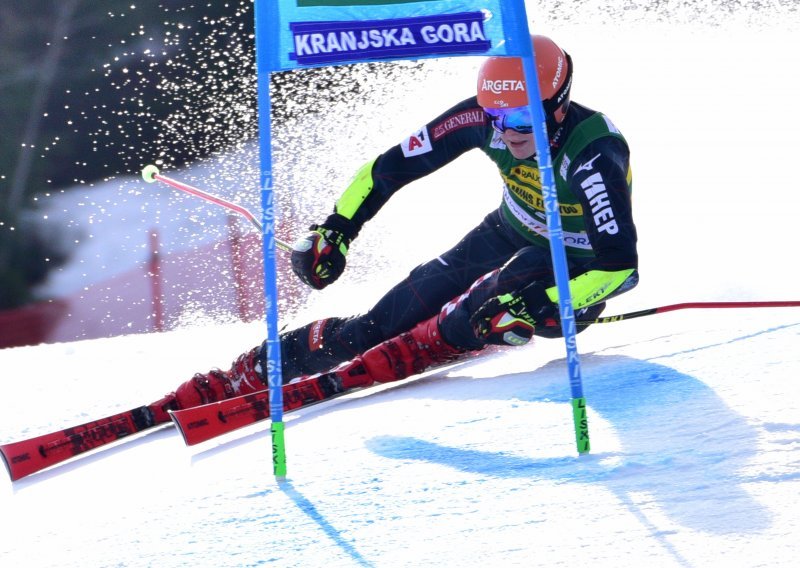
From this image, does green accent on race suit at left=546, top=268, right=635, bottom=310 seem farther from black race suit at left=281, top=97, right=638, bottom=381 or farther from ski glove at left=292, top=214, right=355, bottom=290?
ski glove at left=292, top=214, right=355, bottom=290

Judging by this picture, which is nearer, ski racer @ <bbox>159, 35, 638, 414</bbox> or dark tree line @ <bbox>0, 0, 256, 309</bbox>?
ski racer @ <bbox>159, 35, 638, 414</bbox>

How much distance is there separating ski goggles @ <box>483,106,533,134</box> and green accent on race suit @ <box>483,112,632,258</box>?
18 cm

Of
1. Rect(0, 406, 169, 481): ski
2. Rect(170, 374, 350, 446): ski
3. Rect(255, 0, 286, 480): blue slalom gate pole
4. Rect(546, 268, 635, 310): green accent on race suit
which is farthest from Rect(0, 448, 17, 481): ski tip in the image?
Rect(546, 268, 635, 310): green accent on race suit

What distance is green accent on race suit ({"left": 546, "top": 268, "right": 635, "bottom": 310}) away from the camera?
3293mm

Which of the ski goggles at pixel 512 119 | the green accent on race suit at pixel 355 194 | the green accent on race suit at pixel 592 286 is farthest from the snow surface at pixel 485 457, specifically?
the ski goggles at pixel 512 119

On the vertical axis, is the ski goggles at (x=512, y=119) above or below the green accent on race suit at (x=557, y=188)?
above

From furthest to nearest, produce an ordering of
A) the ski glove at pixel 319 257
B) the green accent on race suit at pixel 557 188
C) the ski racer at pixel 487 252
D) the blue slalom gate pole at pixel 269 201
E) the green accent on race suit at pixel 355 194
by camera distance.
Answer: the green accent on race suit at pixel 355 194 < the ski glove at pixel 319 257 < the green accent on race suit at pixel 557 188 < the ski racer at pixel 487 252 < the blue slalom gate pole at pixel 269 201

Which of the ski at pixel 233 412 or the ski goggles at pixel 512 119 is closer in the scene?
the ski at pixel 233 412

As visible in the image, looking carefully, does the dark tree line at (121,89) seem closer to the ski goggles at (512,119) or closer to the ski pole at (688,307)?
the ski pole at (688,307)

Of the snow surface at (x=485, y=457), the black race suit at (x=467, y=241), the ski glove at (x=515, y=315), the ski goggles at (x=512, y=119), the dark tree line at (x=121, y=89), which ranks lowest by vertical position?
the snow surface at (x=485, y=457)

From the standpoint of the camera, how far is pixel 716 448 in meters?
2.45

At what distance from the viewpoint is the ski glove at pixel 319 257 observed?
386 centimetres

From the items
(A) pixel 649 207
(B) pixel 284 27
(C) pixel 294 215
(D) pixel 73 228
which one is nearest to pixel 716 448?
(B) pixel 284 27

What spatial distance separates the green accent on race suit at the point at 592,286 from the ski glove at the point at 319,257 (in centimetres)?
93
